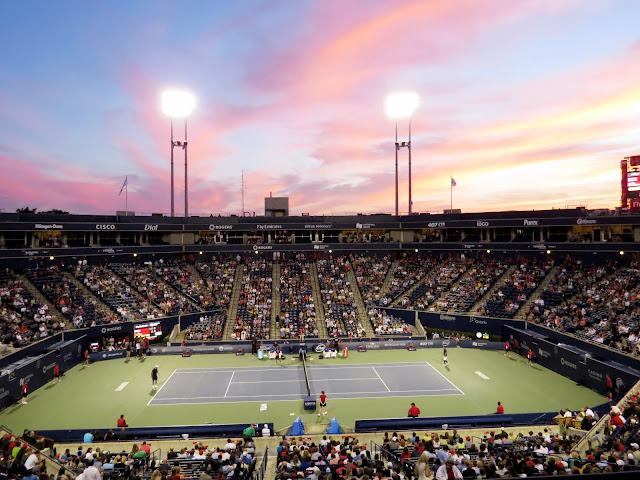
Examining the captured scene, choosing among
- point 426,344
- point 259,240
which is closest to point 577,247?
point 426,344

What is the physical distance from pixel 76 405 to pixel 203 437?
11.0 meters

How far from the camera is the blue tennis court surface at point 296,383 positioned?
28141mm

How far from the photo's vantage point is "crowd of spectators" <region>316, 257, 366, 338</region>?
43.2 m

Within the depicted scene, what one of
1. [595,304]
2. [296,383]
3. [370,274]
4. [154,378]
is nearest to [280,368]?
[296,383]

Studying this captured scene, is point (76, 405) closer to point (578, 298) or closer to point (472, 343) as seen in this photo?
point (472, 343)

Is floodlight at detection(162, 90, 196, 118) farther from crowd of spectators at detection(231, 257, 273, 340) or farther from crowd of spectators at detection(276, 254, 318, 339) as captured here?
crowd of spectators at detection(276, 254, 318, 339)

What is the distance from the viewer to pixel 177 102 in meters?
51.2

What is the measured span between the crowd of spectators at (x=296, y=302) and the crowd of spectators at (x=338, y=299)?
1647 millimetres

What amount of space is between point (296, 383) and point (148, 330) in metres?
18.5

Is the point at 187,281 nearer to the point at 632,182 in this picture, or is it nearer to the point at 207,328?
the point at 207,328

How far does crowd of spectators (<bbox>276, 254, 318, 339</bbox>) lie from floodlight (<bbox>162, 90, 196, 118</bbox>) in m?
23.0

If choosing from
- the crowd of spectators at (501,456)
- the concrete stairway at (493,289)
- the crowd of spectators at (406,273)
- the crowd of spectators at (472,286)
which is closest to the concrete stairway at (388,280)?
the crowd of spectators at (406,273)

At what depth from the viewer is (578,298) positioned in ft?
128

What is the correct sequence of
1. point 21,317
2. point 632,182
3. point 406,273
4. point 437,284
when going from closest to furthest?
point 21,317 → point 632,182 → point 437,284 → point 406,273
